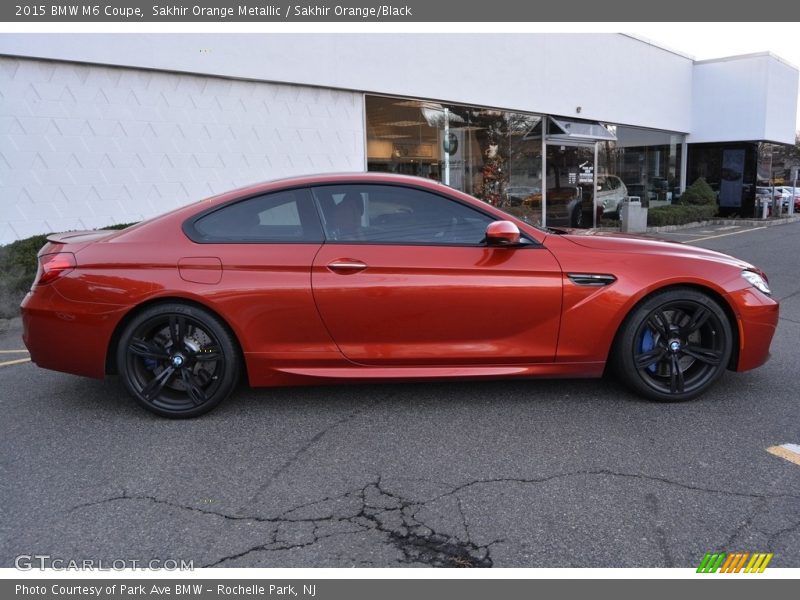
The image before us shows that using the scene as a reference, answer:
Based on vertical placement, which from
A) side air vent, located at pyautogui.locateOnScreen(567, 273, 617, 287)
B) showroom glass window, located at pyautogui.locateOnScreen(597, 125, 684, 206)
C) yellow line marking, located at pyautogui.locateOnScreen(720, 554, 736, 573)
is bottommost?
yellow line marking, located at pyautogui.locateOnScreen(720, 554, 736, 573)

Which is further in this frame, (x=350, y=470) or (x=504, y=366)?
(x=504, y=366)

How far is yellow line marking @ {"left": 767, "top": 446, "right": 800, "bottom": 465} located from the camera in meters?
3.35

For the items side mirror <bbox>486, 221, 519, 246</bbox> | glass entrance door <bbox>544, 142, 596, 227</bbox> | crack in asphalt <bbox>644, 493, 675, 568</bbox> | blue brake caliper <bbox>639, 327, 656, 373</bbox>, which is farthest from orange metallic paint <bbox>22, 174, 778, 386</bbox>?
glass entrance door <bbox>544, 142, 596, 227</bbox>

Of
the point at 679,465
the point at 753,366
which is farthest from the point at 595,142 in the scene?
the point at 679,465

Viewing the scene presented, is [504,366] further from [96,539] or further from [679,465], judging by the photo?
[96,539]

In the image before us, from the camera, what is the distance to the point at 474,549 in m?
2.60

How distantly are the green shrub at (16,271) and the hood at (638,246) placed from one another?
18.6 feet

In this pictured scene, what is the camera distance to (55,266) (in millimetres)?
3939

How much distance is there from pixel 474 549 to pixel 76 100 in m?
8.50

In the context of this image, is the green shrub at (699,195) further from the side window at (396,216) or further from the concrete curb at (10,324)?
the concrete curb at (10,324)

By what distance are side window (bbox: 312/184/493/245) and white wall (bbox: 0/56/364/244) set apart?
20.2ft

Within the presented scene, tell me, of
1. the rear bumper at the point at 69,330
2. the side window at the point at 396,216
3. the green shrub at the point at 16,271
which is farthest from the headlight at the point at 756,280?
the green shrub at the point at 16,271

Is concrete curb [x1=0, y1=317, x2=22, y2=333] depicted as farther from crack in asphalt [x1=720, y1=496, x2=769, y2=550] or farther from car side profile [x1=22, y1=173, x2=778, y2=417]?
crack in asphalt [x1=720, y1=496, x2=769, y2=550]

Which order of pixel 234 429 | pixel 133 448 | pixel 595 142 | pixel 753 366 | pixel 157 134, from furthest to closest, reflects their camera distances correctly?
pixel 595 142, pixel 157 134, pixel 753 366, pixel 234 429, pixel 133 448
